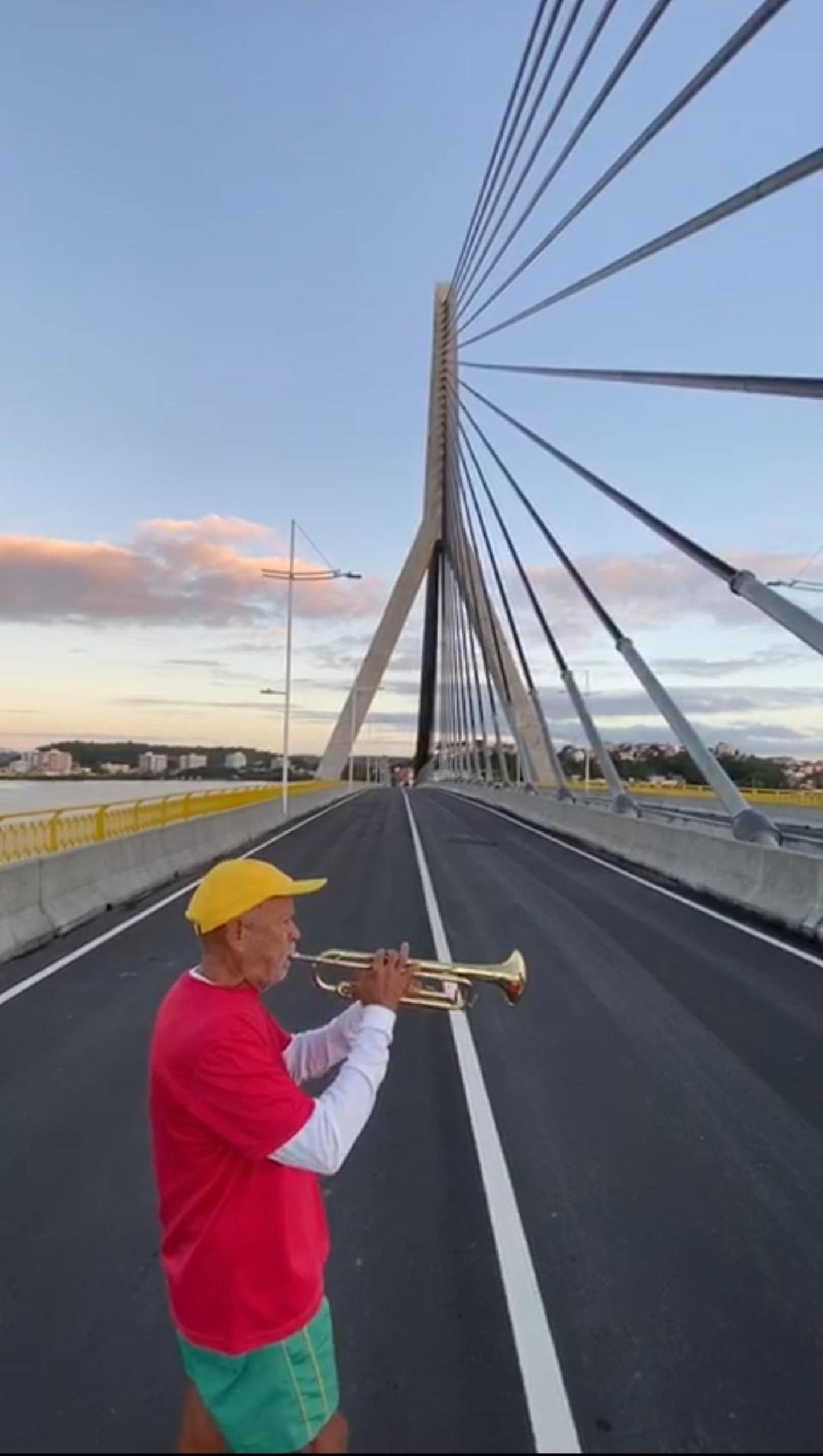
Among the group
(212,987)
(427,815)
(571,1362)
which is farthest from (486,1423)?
(427,815)

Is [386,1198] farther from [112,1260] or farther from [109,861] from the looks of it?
[109,861]

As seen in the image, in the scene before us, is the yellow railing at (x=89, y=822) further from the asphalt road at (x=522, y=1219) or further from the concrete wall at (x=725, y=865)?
the concrete wall at (x=725, y=865)

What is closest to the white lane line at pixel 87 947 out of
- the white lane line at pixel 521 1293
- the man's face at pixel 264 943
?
the white lane line at pixel 521 1293

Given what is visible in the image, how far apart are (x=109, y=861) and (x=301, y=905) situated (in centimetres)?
302

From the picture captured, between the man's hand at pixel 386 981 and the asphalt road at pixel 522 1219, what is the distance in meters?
0.86

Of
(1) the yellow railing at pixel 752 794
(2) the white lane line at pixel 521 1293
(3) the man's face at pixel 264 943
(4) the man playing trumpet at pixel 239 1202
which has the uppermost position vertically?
(1) the yellow railing at pixel 752 794

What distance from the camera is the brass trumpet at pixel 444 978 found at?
2.54 metres

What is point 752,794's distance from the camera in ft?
165

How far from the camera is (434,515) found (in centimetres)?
6819

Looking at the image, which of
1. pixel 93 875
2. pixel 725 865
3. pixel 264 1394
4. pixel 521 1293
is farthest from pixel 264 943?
pixel 725 865

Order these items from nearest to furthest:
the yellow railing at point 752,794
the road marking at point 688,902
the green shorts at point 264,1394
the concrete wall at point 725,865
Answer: the green shorts at point 264,1394, the road marking at point 688,902, the concrete wall at point 725,865, the yellow railing at point 752,794

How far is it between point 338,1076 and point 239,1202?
1.09 feet

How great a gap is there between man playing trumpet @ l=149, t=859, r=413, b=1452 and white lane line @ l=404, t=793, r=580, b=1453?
3.69 feet

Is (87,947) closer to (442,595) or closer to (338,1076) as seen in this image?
(338,1076)
